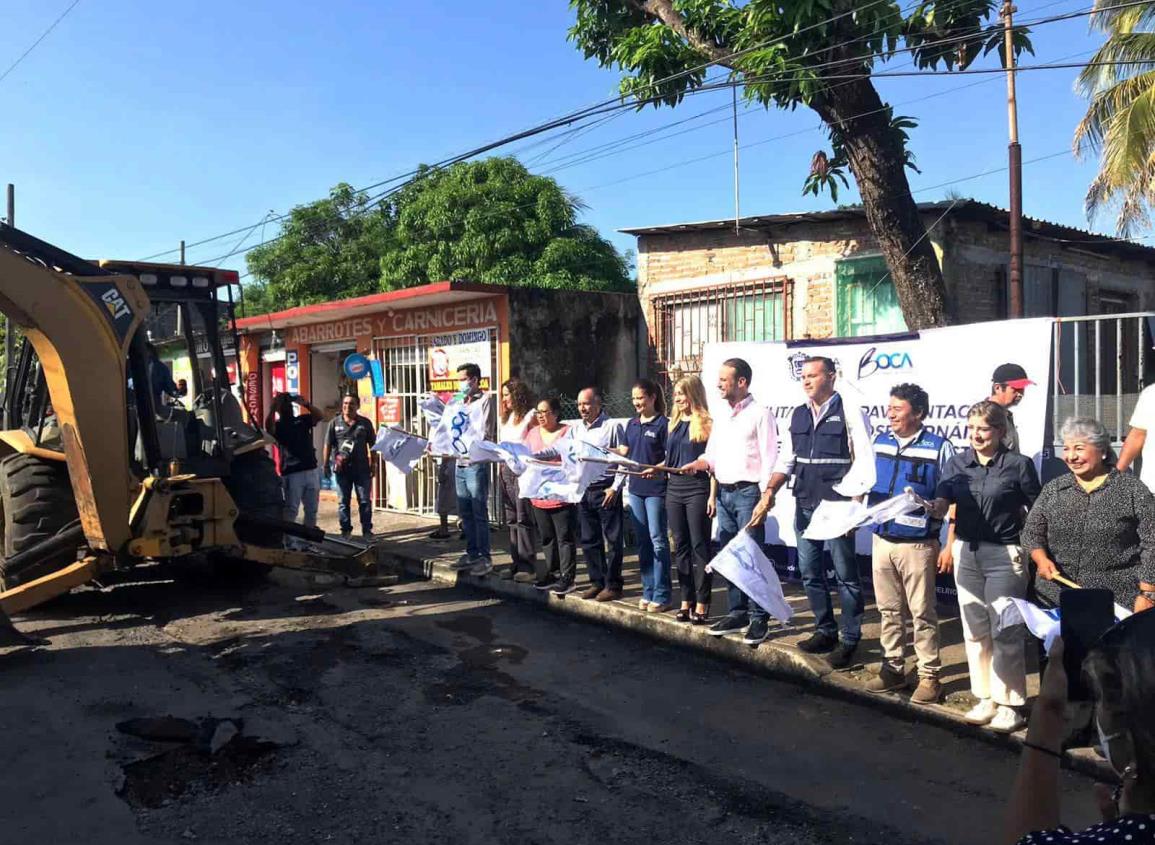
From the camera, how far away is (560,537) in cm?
815

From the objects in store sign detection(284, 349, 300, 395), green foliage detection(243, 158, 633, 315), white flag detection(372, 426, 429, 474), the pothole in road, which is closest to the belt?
the pothole in road

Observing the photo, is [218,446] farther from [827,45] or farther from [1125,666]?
[1125,666]

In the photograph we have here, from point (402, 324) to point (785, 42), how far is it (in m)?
6.58

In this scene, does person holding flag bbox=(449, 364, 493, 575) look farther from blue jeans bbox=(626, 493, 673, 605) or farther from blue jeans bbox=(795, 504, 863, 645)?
blue jeans bbox=(795, 504, 863, 645)

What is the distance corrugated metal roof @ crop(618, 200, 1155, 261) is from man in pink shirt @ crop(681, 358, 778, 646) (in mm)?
4649

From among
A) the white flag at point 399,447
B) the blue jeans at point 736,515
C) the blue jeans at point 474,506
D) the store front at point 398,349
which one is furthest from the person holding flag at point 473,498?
the blue jeans at point 736,515

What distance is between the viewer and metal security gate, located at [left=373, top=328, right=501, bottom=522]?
1291 cm

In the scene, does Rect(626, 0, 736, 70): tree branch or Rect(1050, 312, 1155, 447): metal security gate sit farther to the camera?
Rect(626, 0, 736, 70): tree branch

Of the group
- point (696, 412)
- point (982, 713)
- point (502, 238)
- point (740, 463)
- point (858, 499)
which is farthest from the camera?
point (502, 238)

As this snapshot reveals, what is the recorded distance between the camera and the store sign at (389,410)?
13359mm

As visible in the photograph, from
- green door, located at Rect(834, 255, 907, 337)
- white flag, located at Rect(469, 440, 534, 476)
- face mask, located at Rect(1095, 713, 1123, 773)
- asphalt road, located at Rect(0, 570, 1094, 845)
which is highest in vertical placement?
green door, located at Rect(834, 255, 907, 337)

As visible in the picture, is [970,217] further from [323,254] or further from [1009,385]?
[323,254]

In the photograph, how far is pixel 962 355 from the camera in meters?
6.63

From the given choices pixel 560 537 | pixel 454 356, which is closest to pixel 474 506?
pixel 560 537
